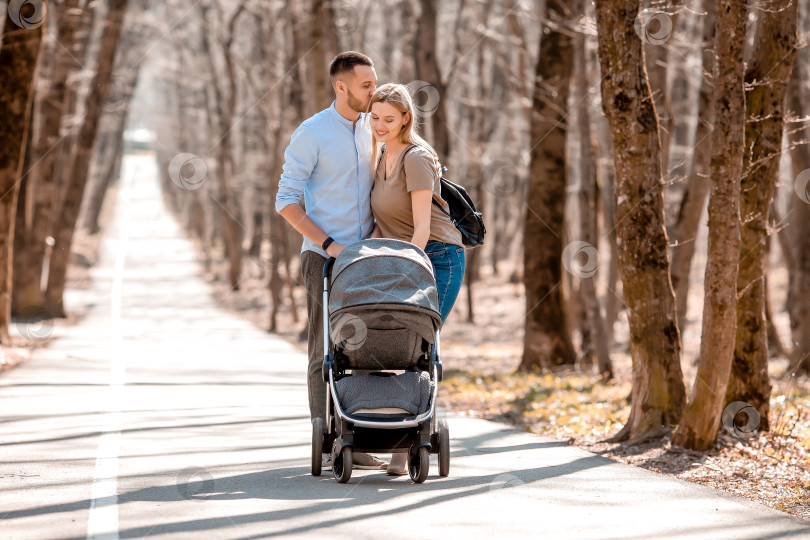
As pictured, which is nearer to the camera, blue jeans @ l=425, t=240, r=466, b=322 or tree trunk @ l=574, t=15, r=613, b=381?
blue jeans @ l=425, t=240, r=466, b=322

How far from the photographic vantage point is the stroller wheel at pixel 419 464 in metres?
6.08

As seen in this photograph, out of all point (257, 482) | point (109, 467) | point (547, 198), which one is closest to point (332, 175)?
point (257, 482)

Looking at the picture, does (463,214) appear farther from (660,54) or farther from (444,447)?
(660,54)

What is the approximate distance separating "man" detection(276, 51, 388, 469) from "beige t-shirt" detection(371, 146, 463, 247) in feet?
0.37

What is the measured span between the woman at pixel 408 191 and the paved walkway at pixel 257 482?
1.37 m

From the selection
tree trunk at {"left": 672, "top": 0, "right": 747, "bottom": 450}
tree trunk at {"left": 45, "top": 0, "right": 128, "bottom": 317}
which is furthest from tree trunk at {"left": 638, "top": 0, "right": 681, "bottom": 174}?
tree trunk at {"left": 45, "top": 0, "right": 128, "bottom": 317}

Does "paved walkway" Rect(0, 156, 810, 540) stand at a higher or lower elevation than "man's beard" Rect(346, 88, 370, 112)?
lower

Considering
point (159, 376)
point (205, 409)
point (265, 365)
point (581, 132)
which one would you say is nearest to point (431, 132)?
point (581, 132)

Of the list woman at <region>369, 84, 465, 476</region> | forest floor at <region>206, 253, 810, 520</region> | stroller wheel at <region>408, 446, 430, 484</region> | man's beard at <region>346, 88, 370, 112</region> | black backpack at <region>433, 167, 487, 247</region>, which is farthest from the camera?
forest floor at <region>206, 253, 810, 520</region>

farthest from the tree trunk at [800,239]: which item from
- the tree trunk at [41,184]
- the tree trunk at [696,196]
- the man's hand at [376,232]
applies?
the tree trunk at [41,184]

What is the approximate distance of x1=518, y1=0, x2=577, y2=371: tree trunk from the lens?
14.7 m

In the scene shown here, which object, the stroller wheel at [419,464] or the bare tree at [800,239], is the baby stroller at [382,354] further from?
the bare tree at [800,239]

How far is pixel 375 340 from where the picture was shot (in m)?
6.07

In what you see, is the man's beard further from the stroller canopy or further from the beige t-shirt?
the stroller canopy
